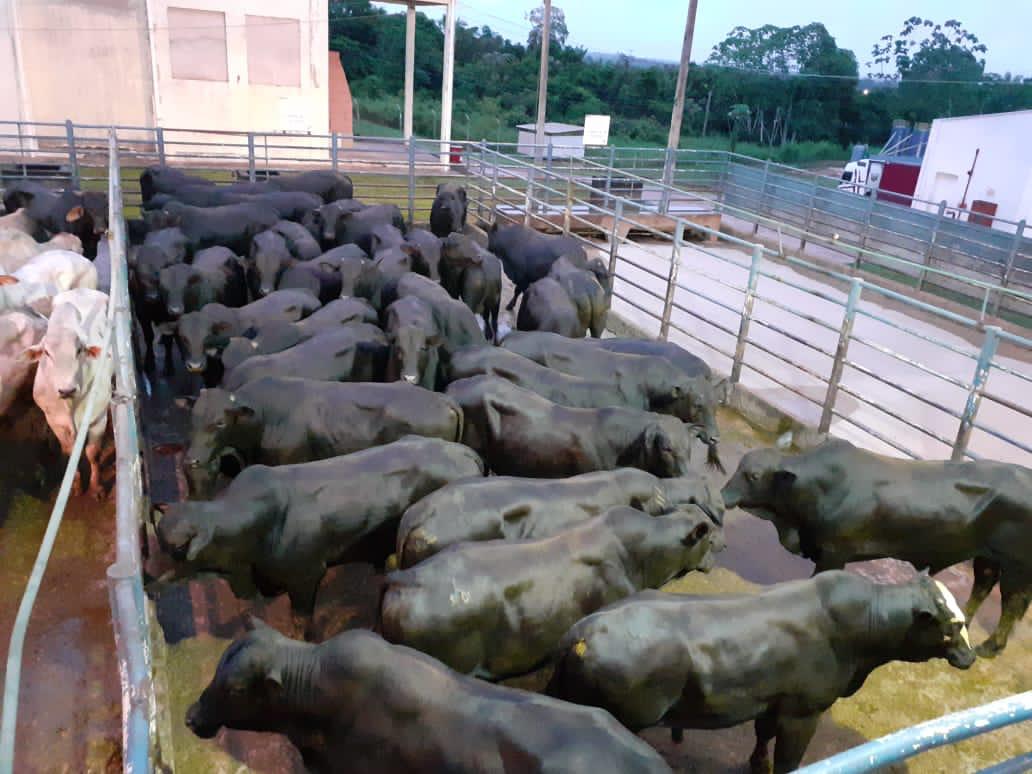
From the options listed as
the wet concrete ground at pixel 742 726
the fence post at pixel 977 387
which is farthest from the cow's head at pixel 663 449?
the fence post at pixel 977 387

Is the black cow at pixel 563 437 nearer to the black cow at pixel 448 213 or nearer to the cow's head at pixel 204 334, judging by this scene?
the cow's head at pixel 204 334

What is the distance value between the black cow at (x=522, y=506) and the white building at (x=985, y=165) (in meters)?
14.4

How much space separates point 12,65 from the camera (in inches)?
707

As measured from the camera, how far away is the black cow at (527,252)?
9.18 metres

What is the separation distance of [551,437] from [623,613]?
1.95 meters

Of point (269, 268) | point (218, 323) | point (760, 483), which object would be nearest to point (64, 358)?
point (218, 323)

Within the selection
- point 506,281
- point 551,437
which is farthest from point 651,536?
point 506,281

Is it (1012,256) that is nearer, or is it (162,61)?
(1012,256)

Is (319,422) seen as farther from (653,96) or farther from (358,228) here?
(653,96)

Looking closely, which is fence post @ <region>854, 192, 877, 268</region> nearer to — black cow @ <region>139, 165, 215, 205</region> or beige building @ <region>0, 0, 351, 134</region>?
black cow @ <region>139, 165, 215, 205</region>

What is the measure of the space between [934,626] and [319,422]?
3.18m

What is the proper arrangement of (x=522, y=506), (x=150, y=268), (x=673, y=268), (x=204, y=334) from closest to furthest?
(x=522, y=506), (x=204, y=334), (x=150, y=268), (x=673, y=268)

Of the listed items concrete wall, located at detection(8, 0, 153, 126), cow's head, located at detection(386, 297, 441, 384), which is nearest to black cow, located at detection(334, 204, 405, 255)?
cow's head, located at detection(386, 297, 441, 384)

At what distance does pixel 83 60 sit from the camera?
61.2ft
